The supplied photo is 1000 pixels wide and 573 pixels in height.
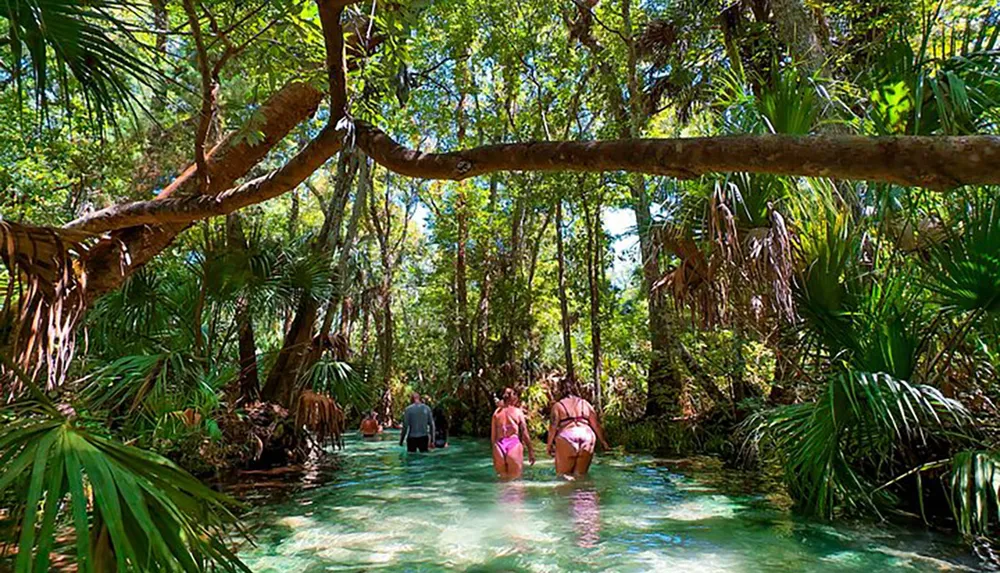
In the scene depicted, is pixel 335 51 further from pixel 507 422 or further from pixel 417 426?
pixel 417 426

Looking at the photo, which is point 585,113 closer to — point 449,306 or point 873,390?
point 449,306

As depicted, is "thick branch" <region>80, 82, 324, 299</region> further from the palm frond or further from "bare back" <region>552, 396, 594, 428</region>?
the palm frond

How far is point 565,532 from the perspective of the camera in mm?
5934

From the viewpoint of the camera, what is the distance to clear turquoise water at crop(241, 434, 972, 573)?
16.1 feet

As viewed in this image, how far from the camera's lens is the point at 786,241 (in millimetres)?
5172

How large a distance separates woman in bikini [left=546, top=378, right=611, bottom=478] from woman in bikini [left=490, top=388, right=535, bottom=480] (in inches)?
19.7

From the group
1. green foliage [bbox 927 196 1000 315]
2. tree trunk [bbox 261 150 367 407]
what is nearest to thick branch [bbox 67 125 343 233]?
green foliage [bbox 927 196 1000 315]

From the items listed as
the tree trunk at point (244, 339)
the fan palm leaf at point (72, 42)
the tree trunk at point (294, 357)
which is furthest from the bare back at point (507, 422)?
the fan palm leaf at point (72, 42)

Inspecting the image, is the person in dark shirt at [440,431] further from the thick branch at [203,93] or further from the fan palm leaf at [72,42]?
the fan palm leaf at [72,42]

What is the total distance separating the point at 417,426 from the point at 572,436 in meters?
5.76

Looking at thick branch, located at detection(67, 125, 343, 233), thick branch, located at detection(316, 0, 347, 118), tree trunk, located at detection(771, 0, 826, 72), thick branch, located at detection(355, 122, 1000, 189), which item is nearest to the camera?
thick branch, located at detection(355, 122, 1000, 189)

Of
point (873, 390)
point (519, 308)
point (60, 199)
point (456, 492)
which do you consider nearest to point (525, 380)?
point (519, 308)

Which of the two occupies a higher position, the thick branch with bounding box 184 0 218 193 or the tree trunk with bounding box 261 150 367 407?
the thick branch with bounding box 184 0 218 193

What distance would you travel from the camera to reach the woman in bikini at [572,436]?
28.5 ft
